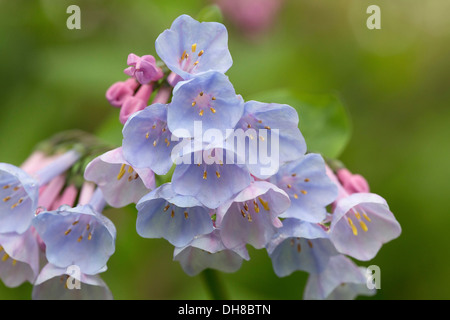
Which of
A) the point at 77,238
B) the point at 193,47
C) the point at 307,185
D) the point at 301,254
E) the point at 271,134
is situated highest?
the point at 193,47

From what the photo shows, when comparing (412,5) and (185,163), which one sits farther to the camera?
(412,5)

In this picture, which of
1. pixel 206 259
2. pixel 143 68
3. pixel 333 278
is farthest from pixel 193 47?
pixel 333 278

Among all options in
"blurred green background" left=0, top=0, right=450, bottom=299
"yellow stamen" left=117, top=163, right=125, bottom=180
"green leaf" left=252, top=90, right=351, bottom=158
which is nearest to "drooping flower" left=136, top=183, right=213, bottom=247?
"yellow stamen" left=117, top=163, right=125, bottom=180

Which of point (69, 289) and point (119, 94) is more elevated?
point (119, 94)

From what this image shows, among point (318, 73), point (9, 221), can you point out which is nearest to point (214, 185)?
point (9, 221)

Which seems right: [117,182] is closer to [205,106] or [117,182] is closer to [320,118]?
[205,106]
